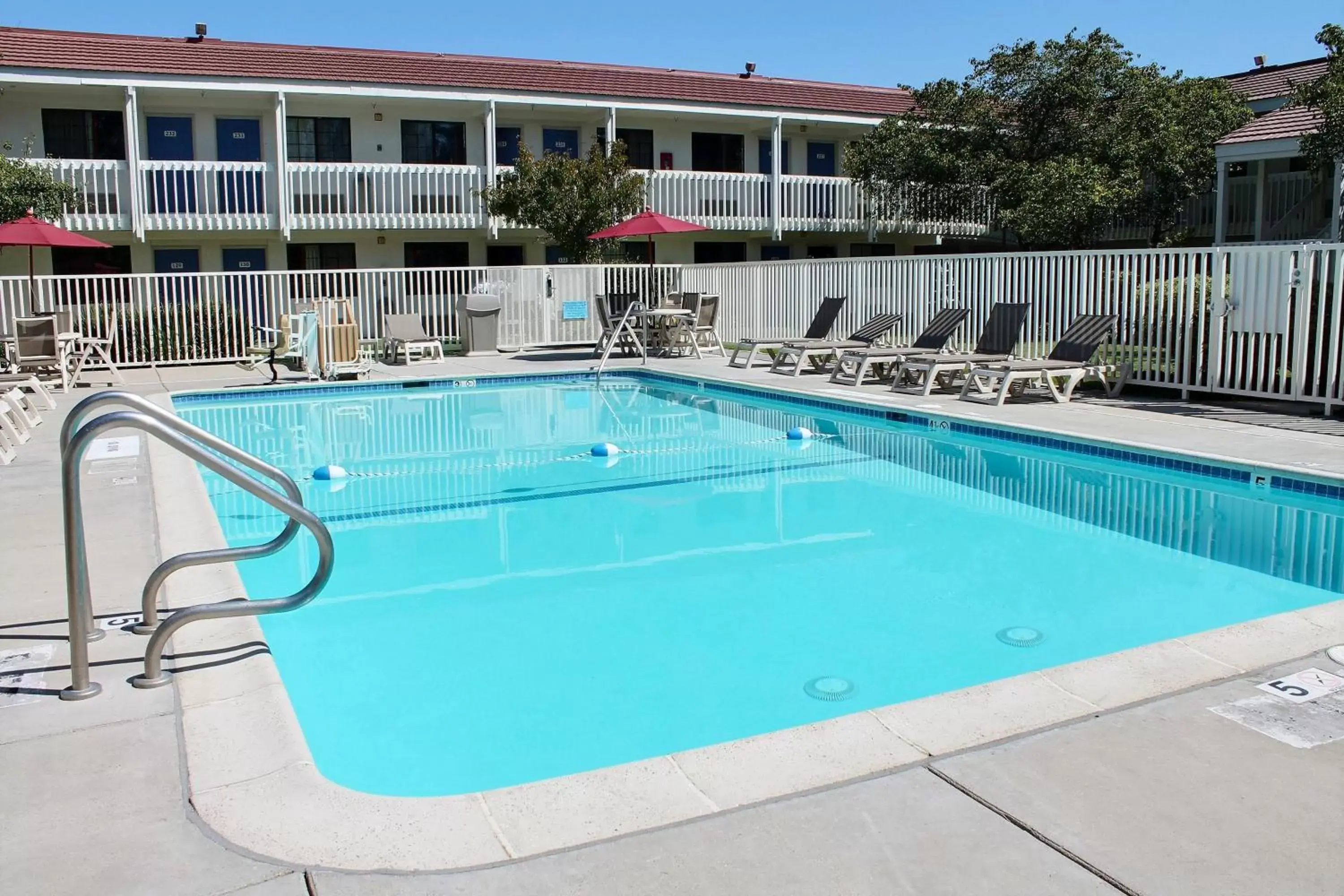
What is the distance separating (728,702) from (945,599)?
1766 millimetres

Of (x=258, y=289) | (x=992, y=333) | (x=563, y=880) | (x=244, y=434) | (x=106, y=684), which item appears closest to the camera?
(x=563, y=880)

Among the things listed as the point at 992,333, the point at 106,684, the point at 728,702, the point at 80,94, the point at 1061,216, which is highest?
the point at 80,94

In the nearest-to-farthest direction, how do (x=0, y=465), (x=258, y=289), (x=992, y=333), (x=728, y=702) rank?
(x=728, y=702) → (x=0, y=465) → (x=992, y=333) → (x=258, y=289)

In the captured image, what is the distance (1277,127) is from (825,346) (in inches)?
486

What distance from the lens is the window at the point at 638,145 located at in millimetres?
27156

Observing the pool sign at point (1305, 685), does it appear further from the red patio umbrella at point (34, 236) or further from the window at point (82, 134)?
the window at point (82, 134)

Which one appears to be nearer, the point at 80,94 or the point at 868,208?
the point at 80,94

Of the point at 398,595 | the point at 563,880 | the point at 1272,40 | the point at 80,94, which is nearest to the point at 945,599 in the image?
the point at 398,595

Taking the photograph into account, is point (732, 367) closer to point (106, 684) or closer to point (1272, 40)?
point (106, 684)

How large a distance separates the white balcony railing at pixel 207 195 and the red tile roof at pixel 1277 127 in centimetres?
1912

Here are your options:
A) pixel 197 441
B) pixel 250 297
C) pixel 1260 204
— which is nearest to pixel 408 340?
pixel 250 297

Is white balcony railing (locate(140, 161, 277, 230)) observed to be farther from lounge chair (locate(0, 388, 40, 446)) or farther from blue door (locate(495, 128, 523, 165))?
lounge chair (locate(0, 388, 40, 446))

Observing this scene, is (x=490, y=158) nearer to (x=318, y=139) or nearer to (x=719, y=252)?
(x=318, y=139)

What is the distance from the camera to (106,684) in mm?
3873
